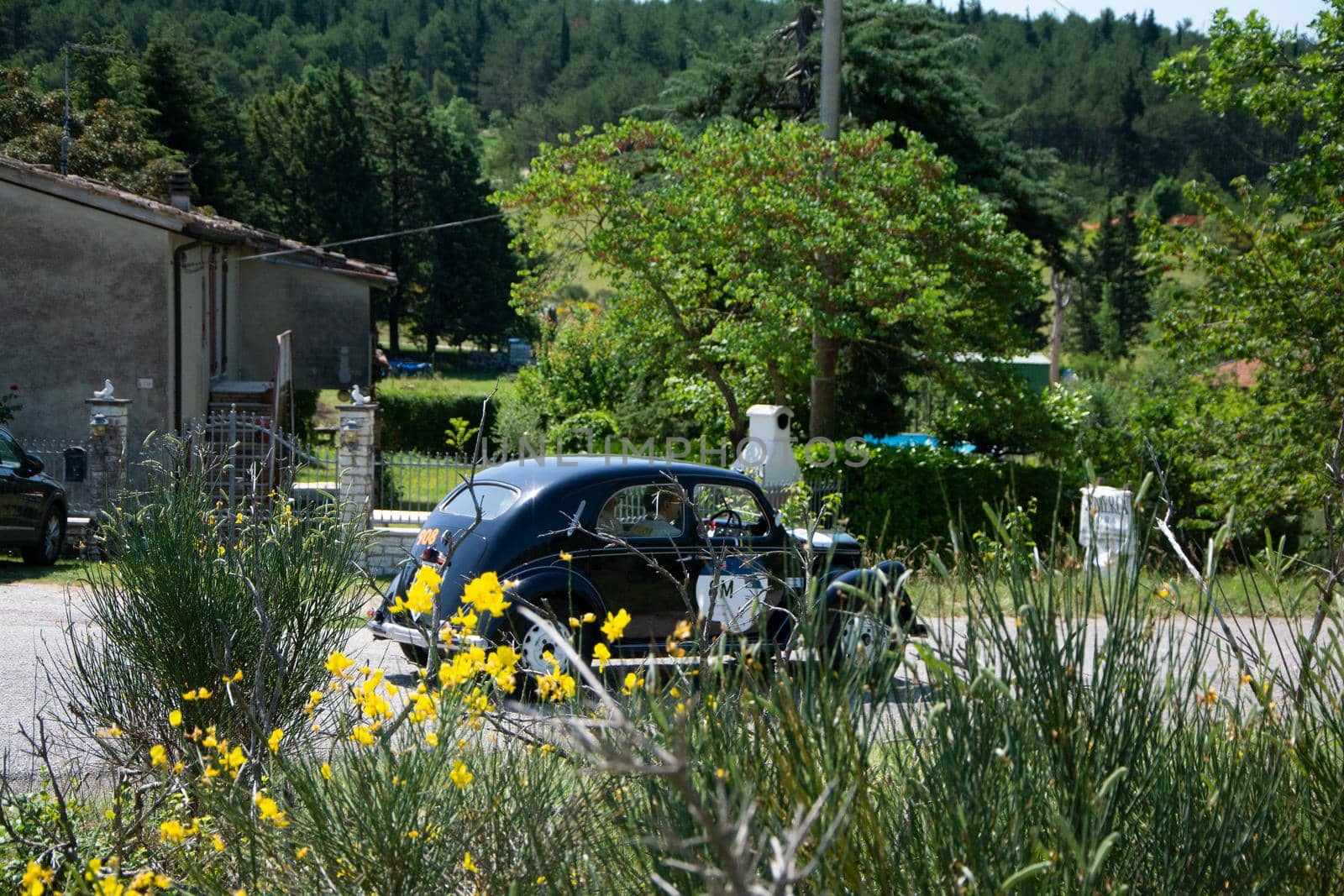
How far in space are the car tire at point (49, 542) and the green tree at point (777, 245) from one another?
7.71 metres

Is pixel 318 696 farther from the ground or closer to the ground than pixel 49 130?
closer to the ground

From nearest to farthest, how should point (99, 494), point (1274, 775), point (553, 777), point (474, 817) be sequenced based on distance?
point (1274, 775) → point (474, 817) → point (553, 777) → point (99, 494)

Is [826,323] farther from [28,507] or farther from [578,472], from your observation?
[28,507]

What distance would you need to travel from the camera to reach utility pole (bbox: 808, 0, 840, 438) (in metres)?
16.0

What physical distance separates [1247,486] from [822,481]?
5360 millimetres

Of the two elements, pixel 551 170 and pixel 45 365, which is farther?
pixel 45 365

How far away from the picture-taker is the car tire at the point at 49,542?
46.0 feet

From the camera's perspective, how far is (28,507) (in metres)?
13.7

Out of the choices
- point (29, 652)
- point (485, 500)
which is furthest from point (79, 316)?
point (485, 500)

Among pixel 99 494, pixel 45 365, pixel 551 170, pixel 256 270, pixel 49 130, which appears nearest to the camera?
pixel 99 494

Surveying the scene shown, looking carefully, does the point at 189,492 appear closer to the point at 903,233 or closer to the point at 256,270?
the point at 903,233

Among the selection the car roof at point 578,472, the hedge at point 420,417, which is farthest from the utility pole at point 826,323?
the hedge at point 420,417

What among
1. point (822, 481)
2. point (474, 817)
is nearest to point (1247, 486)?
point (822, 481)

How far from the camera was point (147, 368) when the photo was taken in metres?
19.6
